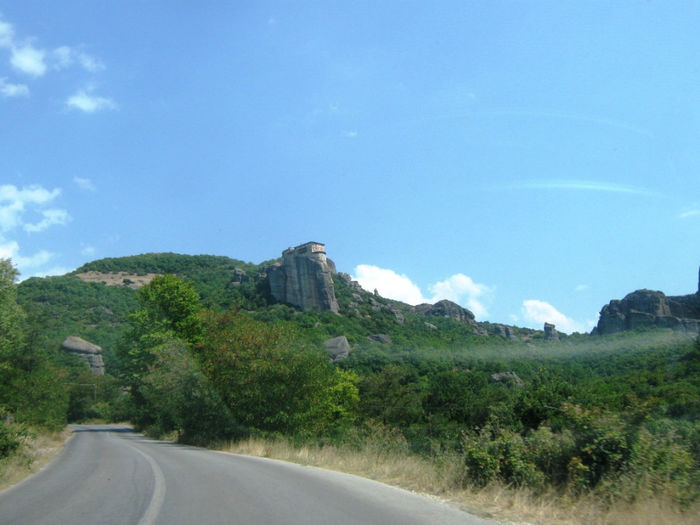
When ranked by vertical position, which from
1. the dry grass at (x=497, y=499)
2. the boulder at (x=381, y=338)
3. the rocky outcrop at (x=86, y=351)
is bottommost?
the dry grass at (x=497, y=499)

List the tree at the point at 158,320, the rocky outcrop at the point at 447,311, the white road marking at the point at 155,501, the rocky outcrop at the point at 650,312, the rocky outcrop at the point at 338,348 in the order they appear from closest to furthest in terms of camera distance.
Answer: the white road marking at the point at 155,501 → the tree at the point at 158,320 → the rocky outcrop at the point at 650,312 → the rocky outcrop at the point at 338,348 → the rocky outcrop at the point at 447,311

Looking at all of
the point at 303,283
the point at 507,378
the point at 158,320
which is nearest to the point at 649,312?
the point at 507,378

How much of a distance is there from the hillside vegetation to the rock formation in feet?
23.0

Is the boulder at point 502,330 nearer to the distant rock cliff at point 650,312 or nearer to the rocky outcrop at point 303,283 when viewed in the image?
the distant rock cliff at point 650,312

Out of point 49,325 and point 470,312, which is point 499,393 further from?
point 470,312

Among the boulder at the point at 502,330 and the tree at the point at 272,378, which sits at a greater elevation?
the boulder at the point at 502,330

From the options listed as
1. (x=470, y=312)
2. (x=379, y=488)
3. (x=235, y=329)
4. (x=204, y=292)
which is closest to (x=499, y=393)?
(x=235, y=329)

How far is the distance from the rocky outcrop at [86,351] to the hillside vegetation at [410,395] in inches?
179

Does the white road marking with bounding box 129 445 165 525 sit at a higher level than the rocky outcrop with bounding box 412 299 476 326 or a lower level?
lower

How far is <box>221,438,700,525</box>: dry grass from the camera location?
6559 mm

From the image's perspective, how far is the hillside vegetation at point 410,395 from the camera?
8.16 m

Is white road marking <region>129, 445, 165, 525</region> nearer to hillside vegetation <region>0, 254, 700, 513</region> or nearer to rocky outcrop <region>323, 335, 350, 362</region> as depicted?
hillside vegetation <region>0, 254, 700, 513</region>

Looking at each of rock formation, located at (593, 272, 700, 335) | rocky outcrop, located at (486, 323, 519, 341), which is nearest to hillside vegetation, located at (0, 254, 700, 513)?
rock formation, located at (593, 272, 700, 335)

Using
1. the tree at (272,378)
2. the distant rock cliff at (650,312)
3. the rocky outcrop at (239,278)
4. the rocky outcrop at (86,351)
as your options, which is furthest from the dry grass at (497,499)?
the rocky outcrop at (239,278)
